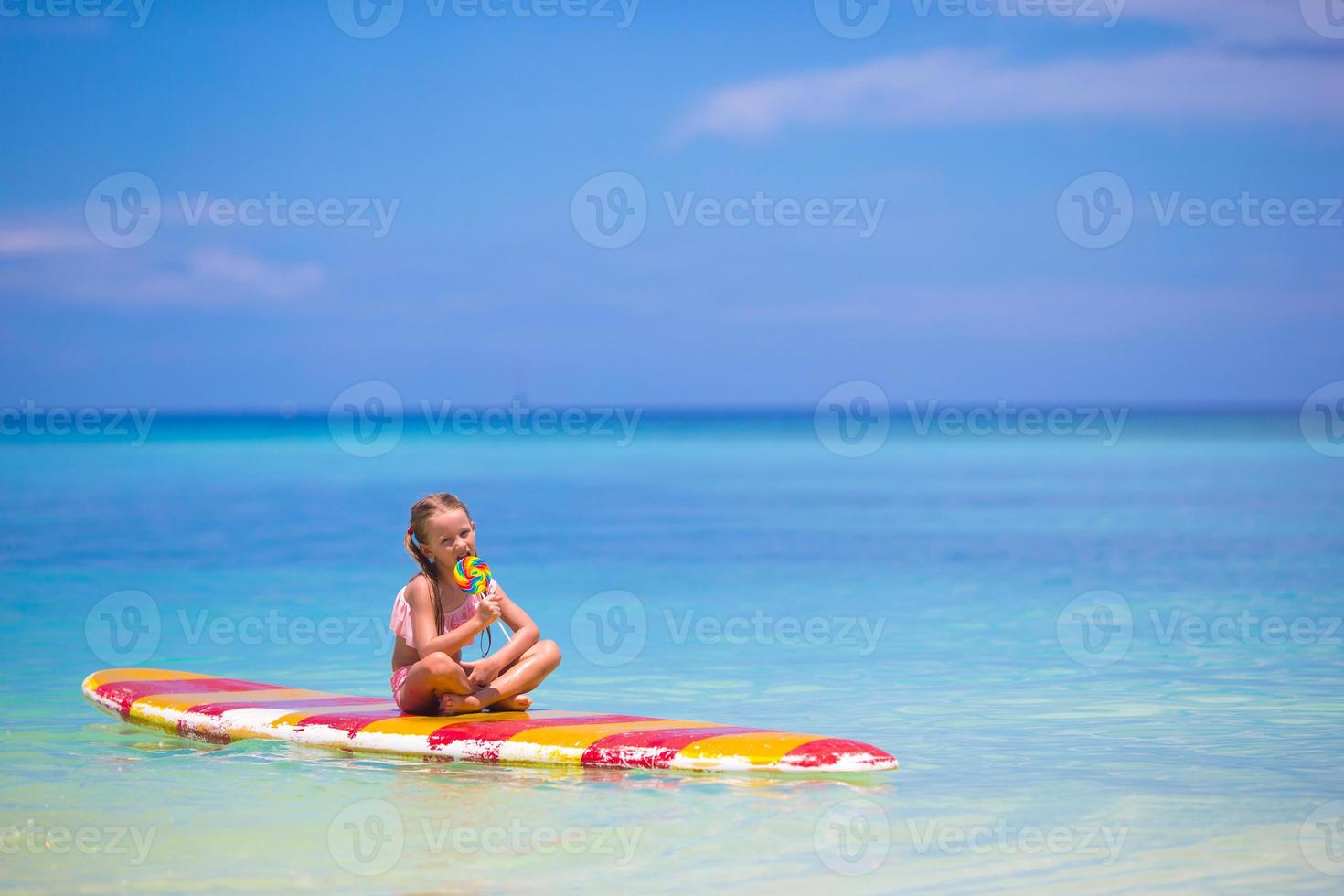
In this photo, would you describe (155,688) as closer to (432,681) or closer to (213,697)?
(213,697)

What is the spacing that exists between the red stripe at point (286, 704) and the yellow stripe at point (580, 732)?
0.97 metres

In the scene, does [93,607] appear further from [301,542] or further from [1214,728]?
[1214,728]

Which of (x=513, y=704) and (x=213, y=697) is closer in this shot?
(x=513, y=704)

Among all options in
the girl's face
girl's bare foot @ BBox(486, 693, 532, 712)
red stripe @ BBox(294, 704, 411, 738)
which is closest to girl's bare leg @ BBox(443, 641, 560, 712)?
girl's bare foot @ BBox(486, 693, 532, 712)

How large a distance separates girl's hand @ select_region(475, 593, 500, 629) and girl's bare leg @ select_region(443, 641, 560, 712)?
41cm

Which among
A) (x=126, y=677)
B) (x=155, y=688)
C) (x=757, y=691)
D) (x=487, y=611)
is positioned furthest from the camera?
(x=757, y=691)

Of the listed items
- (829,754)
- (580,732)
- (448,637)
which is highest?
(448,637)

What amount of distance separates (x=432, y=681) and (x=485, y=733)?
36 centimetres

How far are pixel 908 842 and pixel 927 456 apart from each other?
46957mm

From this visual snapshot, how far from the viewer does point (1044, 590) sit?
13852 millimetres

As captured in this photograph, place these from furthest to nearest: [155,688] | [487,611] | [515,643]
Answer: [155,688], [515,643], [487,611]

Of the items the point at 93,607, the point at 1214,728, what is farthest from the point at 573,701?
the point at 93,607

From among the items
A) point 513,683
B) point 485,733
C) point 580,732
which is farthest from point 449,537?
point 580,732

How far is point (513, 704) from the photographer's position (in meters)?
6.97
